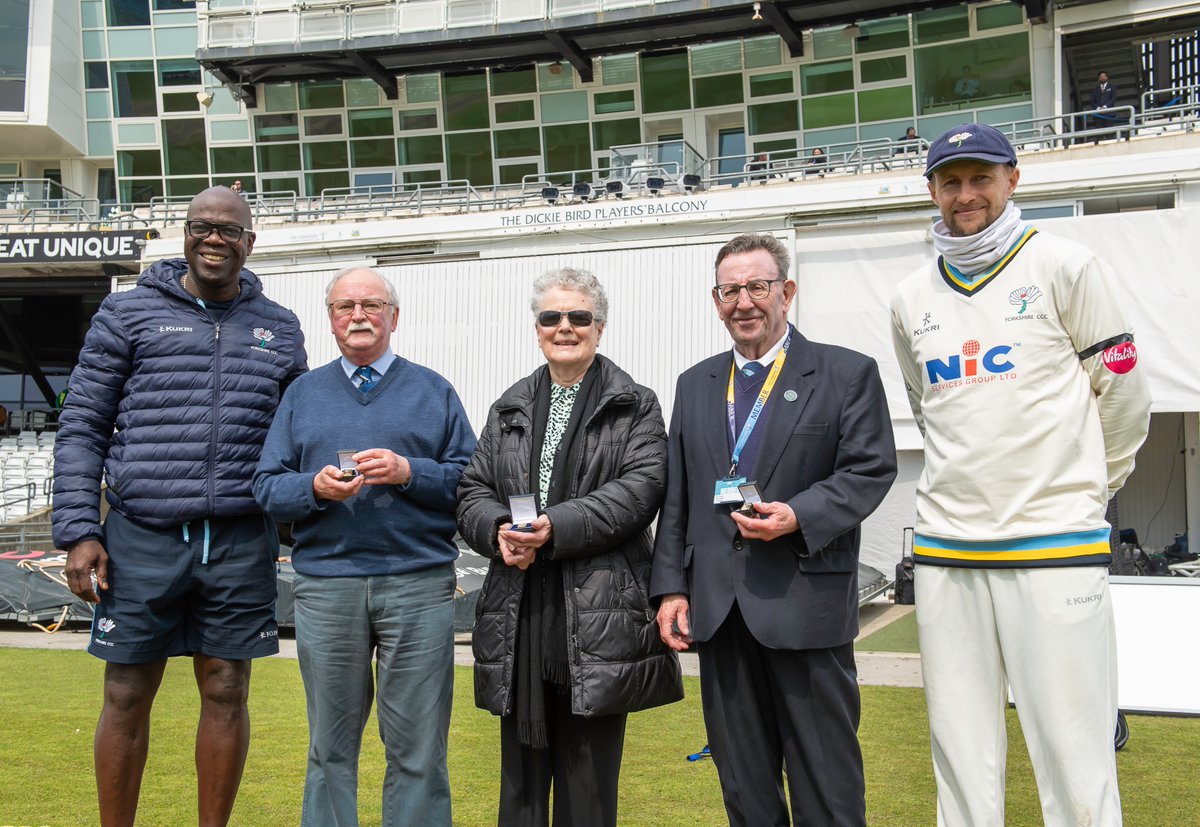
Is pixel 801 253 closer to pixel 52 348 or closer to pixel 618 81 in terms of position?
pixel 618 81

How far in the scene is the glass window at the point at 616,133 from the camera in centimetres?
2700

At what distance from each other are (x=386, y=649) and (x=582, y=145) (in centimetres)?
2519

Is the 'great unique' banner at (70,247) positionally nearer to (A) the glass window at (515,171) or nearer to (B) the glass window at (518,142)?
(A) the glass window at (515,171)

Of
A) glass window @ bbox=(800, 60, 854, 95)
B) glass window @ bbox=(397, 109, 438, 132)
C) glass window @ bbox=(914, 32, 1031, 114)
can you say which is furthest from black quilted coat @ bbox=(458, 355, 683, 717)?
glass window @ bbox=(397, 109, 438, 132)

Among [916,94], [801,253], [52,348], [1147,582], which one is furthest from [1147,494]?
[52,348]

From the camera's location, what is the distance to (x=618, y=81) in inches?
1063

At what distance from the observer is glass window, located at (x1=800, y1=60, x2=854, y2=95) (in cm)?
2494

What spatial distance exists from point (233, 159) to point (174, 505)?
28.5 meters

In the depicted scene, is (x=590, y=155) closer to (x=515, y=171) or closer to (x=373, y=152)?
(x=515, y=171)

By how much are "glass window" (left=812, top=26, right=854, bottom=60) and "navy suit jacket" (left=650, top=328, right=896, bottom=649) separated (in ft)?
77.6

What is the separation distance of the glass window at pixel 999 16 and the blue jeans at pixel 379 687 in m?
23.8

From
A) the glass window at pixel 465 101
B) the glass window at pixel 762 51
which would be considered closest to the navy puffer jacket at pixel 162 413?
the glass window at pixel 762 51

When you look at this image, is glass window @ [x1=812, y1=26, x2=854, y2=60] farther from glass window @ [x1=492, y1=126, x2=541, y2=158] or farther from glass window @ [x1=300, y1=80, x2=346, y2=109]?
glass window @ [x1=300, y1=80, x2=346, y2=109]

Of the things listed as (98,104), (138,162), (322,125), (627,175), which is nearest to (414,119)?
(322,125)
